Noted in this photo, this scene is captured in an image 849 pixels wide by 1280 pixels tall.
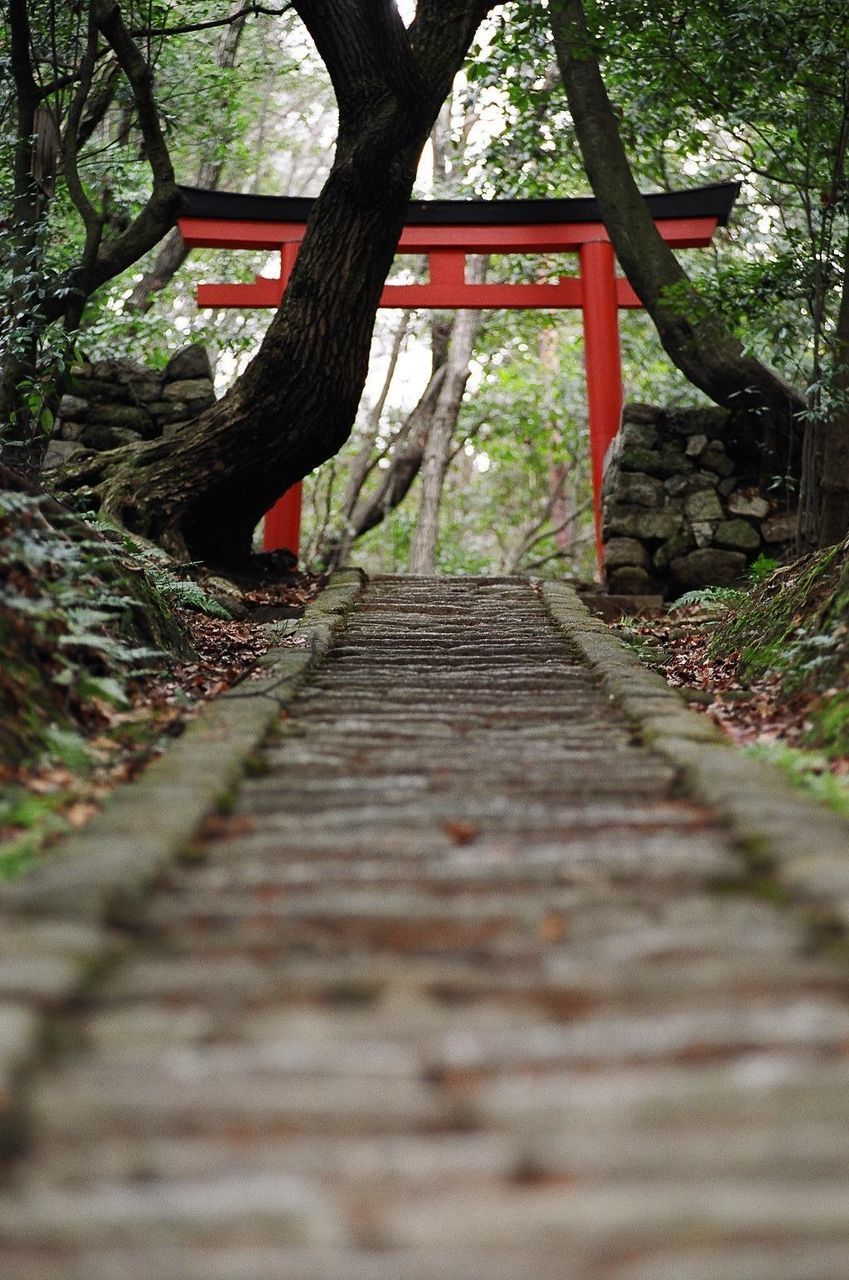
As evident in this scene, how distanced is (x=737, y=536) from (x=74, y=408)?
4898mm

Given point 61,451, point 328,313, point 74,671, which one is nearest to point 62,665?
point 74,671

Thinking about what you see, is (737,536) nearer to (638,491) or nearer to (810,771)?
(638,491)

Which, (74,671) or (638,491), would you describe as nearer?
(74,671)

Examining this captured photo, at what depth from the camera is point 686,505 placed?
339 inches

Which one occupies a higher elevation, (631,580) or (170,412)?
(170,412)

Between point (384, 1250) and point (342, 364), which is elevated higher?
point (342, 364)

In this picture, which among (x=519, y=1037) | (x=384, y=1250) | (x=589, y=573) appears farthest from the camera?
(x=589, y=573)

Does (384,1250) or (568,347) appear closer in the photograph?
(384,1250)

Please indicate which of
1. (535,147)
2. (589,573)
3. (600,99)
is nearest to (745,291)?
(600,99)

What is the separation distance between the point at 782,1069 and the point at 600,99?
323 inches

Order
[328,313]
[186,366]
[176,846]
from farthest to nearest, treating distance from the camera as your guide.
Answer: [186,366] < [328,313] < [176,846]

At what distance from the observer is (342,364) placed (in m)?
7.53

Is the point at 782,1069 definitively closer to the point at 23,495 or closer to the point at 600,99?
the point at 23,495

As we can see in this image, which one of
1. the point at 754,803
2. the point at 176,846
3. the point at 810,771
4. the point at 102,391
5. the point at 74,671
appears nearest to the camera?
the point at 176,846
